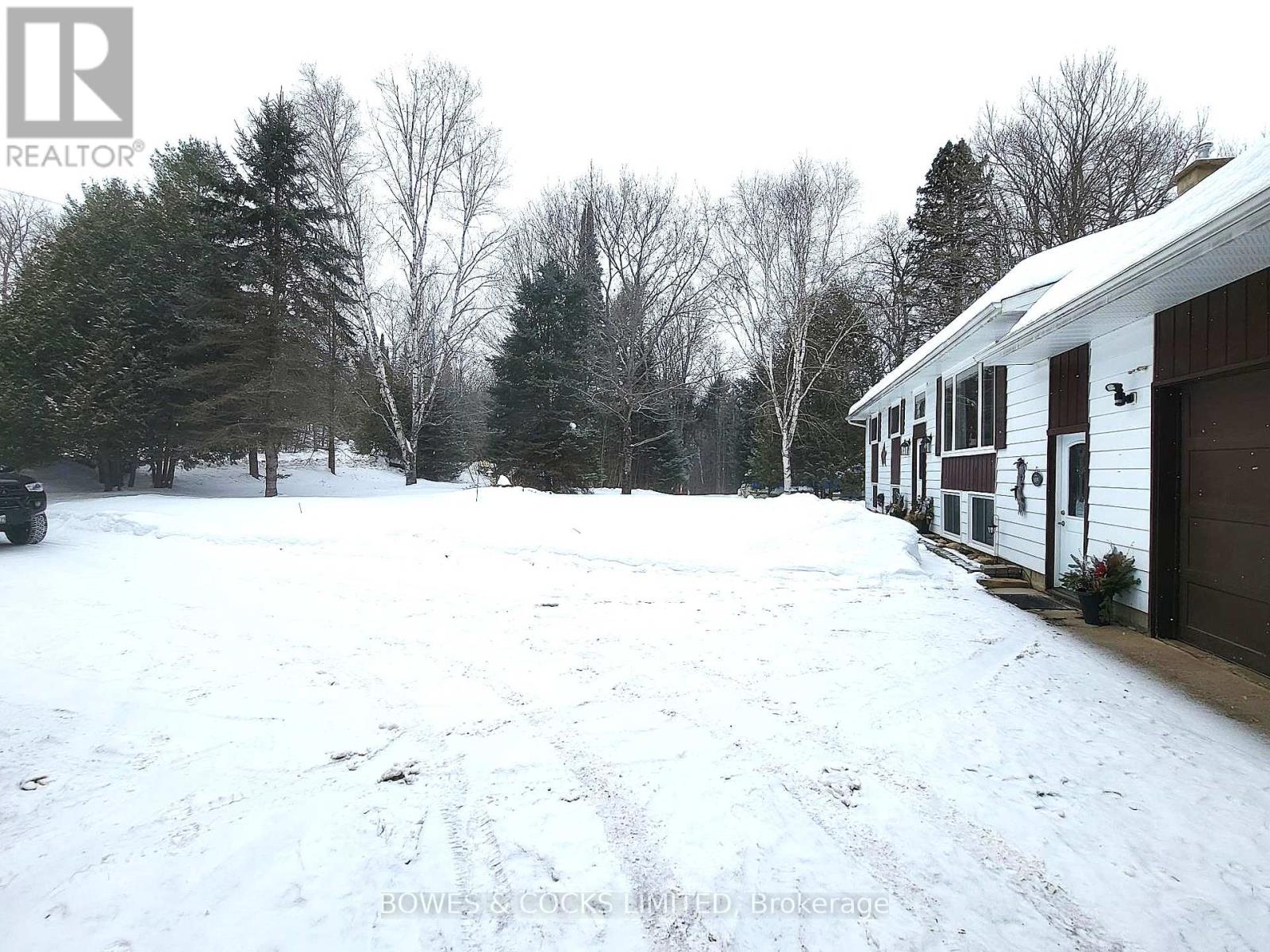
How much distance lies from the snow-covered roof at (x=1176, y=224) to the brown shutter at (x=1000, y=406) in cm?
307

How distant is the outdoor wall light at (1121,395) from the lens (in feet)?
19.6

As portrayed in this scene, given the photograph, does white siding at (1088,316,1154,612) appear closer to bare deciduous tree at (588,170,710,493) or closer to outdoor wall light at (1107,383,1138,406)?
outdoor wall light at (1107,383,1138,406)

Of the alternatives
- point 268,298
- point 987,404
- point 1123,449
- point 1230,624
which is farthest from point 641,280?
point 1230,624

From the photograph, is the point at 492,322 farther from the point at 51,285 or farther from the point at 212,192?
the point at 51,285

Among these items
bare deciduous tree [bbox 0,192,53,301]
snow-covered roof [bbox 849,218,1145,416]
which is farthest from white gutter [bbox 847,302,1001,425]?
bare deciduous tree [bbox 0,192,53,301]

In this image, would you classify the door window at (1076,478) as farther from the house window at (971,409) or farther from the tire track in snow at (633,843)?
the tire track in snow at (633,843)

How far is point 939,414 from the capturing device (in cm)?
1269

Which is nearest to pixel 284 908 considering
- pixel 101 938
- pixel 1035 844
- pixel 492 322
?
pixel 101 938

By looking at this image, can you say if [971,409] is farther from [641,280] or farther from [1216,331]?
[641,280]

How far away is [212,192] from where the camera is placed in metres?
16.9

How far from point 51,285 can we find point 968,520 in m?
23.6

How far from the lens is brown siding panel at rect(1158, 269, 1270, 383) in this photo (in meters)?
4.41

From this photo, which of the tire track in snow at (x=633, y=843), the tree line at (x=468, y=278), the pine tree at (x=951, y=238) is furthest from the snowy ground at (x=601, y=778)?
the pine tree at (x=951, y=238)

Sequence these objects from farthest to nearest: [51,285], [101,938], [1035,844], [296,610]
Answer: [51,285] < [296,610] < [1035,844] < [101,938]
